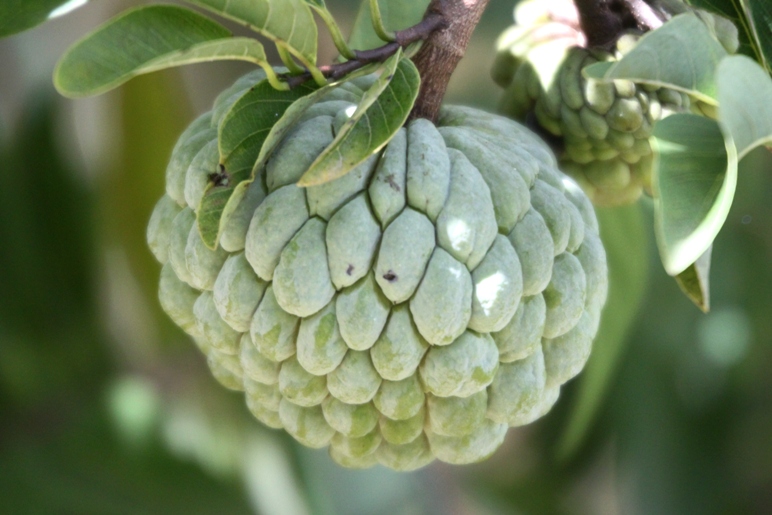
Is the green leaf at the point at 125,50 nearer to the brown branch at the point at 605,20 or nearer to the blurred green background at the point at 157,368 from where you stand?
the brown branch at the point at 605,20

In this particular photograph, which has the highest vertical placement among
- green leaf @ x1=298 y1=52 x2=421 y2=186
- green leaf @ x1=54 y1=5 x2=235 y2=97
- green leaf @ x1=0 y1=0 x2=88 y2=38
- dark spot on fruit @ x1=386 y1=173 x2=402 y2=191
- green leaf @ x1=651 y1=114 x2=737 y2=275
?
green leaf @ x1=0 y1=0 x2=88 y2=38

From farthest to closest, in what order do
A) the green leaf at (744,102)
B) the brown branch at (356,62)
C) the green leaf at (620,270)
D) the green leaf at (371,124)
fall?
the green leaf at (620,270) < the brown branch at (356,62) < the green leaf at (371,124) < the green leaf at (744,102)

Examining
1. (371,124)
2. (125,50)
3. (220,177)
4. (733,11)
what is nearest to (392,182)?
(371,124)

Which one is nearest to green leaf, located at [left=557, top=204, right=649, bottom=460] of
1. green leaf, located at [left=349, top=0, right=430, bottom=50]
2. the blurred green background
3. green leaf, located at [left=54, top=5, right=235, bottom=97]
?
the blurred green background

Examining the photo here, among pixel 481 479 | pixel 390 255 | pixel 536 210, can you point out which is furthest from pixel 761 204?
pixel 390 255

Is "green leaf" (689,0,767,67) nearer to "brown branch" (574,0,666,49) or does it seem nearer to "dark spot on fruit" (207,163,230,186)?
"brown branch" (574,0,666,49)

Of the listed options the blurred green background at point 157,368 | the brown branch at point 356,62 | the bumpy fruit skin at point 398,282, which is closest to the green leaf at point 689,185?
the bumpy fruit skin at point 398,282
